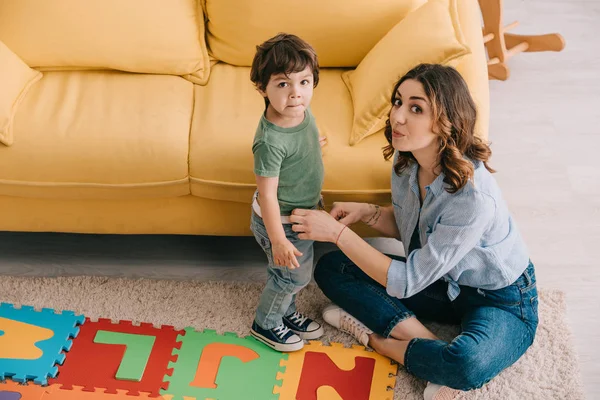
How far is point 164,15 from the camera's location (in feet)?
7.83

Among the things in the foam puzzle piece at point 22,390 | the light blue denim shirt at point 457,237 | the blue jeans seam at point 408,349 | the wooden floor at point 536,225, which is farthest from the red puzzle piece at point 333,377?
the foam puzzle piece at point 22,390

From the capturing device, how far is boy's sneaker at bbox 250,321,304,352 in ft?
7.12

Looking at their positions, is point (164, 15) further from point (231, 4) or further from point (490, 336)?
point (490, 336)

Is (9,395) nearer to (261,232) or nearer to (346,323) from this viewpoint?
(261,232)

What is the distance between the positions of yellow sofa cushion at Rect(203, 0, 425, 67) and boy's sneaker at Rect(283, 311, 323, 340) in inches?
33.2

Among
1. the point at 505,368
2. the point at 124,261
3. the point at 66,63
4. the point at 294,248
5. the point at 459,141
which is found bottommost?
the point at 505,368

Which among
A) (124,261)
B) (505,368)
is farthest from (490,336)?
(124,261)

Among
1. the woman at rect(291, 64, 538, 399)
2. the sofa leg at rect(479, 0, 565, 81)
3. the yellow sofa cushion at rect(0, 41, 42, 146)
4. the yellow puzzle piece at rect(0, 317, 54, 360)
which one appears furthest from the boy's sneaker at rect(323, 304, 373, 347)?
the sofa leg at rect(479, 0, 565, 81)

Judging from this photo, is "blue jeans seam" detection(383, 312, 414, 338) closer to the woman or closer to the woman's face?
the woman

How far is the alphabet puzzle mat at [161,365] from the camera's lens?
6.82 ft

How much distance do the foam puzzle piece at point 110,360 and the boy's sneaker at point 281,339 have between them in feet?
0.86

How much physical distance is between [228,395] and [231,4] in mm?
1215

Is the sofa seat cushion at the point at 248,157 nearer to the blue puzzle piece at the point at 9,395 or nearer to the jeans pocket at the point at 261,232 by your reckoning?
the jeans pocket at the point at 261,232

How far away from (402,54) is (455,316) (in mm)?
794
